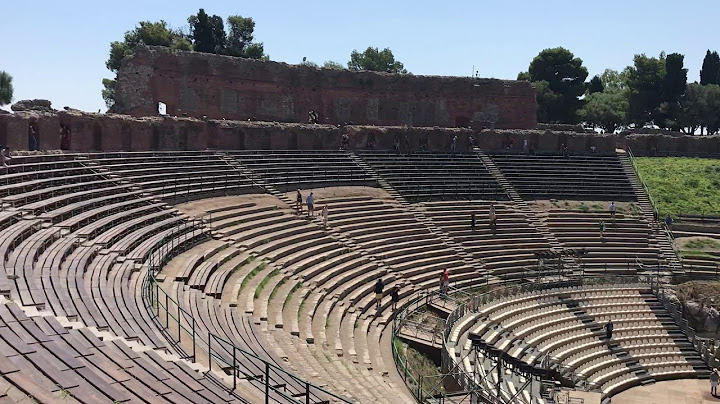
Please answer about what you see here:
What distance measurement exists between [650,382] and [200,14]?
3781 centimetres

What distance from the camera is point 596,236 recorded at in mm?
28031

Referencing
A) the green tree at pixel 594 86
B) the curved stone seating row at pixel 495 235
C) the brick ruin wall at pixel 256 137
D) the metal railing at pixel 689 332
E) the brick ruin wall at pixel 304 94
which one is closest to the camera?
the metal railing at pixel 689 332

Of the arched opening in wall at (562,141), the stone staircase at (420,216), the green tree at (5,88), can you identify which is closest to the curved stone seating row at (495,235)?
the stone staircase at (420,216)

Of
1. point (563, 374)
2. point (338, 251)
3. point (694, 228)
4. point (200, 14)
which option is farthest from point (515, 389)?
point (200, 14)

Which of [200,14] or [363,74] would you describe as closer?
[363,74]

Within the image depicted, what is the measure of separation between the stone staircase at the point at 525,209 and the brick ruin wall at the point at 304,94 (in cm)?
604

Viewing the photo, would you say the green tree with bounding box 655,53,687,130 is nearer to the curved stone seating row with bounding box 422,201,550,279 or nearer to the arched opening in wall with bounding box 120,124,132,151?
the curved stone seating row with bounding box 422,201,550,279

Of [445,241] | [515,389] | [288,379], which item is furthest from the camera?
[445,241]

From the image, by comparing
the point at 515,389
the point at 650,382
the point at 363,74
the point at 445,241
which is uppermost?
the point at 363,74

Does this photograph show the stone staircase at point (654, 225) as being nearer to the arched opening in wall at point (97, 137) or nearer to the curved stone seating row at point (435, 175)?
the curved stone seating row at point (435, 175)

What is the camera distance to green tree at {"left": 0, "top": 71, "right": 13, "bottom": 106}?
3581cm

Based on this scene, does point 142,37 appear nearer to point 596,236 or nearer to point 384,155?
point 384,155

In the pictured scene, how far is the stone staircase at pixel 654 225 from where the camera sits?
86.2 feet

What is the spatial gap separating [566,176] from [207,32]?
2742 centimetres
